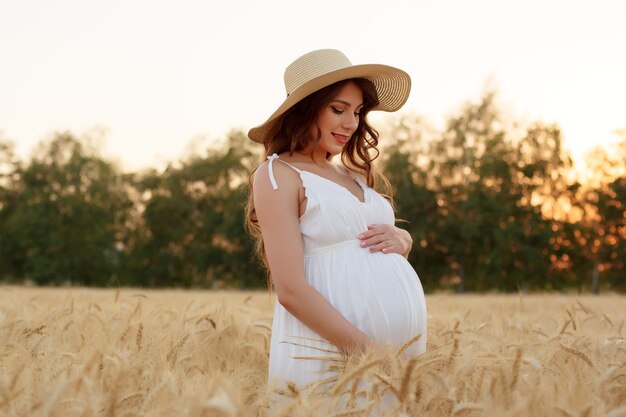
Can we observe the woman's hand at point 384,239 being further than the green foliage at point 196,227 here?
→ No

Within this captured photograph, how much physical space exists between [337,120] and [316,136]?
0.42ft

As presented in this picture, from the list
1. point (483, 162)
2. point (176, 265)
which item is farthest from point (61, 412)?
point (176, 265)

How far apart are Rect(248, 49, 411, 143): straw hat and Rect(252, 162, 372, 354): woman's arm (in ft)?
1.26

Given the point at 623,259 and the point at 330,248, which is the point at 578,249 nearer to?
the point at 623,259

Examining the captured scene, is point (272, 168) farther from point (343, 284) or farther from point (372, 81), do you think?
point (372, 81)

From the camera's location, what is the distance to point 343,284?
2979 millimetres

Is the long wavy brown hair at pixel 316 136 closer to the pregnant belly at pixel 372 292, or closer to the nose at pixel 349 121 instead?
the nose at pixel 349 121

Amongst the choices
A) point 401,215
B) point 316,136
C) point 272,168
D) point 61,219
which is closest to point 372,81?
point 316,136

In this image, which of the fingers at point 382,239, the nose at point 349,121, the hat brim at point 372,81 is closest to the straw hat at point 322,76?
the hat brim at point 372,81

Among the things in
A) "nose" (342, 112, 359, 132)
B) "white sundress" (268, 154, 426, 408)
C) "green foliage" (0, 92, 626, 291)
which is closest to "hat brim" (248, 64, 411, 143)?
"nose" (342, 112, 359, 132)

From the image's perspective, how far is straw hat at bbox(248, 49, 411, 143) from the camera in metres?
3.13

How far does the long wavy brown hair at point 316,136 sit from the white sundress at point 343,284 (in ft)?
0.71

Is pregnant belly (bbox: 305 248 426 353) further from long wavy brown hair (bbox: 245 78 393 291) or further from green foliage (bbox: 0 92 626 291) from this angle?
green foliage (bbox: 0 92 626 291)

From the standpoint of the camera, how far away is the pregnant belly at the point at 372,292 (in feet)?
9.61
